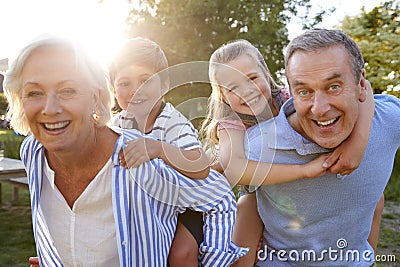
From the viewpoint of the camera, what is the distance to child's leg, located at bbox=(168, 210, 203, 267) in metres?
2.16

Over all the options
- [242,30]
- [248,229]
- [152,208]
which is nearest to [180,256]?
[152,208]

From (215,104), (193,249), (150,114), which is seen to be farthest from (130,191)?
(215,104)

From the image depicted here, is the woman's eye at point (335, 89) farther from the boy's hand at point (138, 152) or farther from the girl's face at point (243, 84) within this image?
the girl's face at point (243, 84)

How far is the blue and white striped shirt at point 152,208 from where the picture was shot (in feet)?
6.49

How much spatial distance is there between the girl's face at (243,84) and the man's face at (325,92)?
2.54 feet

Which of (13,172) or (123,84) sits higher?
(123,84)

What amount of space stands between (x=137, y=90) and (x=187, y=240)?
1.05 m

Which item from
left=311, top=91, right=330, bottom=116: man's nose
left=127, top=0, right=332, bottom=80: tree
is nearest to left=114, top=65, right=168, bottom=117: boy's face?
left=311, top=91, right=330, bottom=116: man's nose

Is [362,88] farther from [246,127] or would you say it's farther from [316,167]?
[246,127]

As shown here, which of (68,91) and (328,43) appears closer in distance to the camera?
(68,91)

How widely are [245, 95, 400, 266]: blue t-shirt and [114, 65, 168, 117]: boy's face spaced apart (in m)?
0.79

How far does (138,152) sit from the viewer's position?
201 cm

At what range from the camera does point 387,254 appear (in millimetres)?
5480

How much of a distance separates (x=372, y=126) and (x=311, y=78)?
1.38ft
